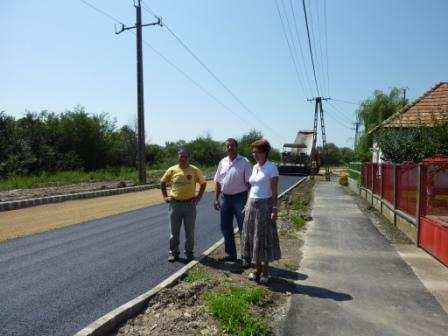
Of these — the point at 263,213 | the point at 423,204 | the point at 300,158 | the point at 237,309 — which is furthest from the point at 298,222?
the point at 300,158

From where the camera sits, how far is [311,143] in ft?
168

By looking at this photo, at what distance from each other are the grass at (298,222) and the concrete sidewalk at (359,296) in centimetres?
183

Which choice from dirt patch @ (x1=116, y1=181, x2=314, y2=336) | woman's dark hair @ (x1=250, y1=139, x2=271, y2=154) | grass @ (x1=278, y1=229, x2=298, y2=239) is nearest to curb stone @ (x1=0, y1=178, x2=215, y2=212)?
grass @ (x1=278, y1=229, x2=298, y2=239)

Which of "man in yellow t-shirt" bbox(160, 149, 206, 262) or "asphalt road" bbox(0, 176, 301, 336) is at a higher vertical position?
"man in yellow t-shirt" bbox(160, 149, 206, 262)

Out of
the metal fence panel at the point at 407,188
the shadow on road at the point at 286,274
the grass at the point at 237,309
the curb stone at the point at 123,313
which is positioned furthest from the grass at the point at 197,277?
the metal fence panel at the point at 407,188

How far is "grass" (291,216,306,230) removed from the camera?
483 inches

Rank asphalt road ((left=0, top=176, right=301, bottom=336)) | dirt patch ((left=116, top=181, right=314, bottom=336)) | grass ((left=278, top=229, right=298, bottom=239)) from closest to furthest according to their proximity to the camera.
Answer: dirt patch ((left=116, top=181, right=314, bottom=336))
asphalt road ((left=0, top=176, right=301, bottom=336))
grass ((left=278, top=229, right=298, bottom=239))

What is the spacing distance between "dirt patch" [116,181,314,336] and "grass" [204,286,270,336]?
0.04 meters

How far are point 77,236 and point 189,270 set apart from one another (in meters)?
4.00

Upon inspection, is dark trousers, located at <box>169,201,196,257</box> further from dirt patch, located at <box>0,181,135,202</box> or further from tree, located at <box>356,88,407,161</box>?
tree, located at <box>356,88,407,161</box>

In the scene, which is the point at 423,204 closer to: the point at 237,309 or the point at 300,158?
the point at 237,309

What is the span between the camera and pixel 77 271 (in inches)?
288

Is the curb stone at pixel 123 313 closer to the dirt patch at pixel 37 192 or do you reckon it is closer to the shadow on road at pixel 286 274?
the shadow on road at pixel 286 274

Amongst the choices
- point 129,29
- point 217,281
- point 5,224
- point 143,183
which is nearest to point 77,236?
point 5,224
